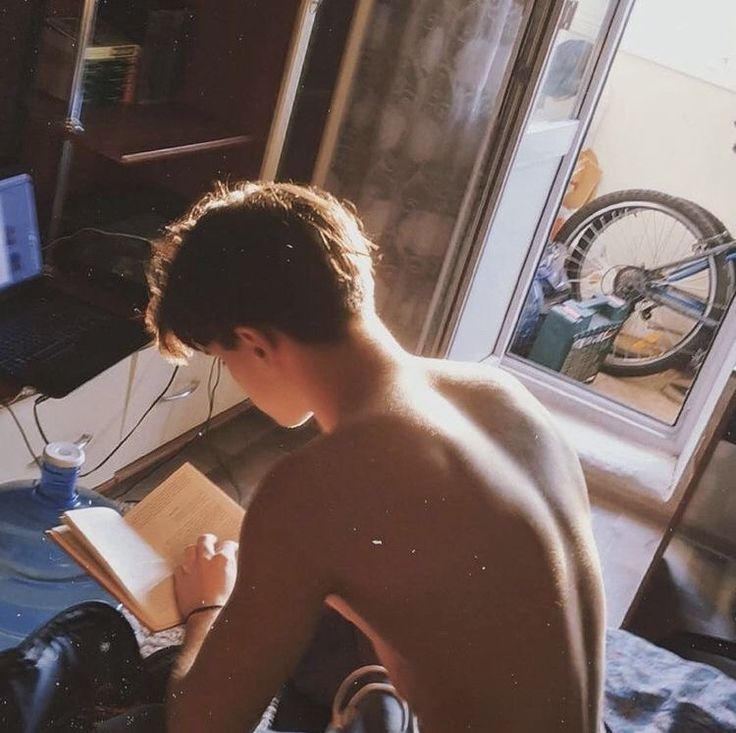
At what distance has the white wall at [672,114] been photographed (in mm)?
3979

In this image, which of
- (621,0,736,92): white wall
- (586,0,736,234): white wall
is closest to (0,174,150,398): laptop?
(586,0,736,234): white wall

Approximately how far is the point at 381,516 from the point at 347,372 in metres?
0.18

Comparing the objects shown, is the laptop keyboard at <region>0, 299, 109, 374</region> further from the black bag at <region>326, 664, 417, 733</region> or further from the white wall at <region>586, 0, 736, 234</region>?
the white wall at <region>586, 0, 736, 234</region>

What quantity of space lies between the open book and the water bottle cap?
0.40 feet

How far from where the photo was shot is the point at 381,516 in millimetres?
939

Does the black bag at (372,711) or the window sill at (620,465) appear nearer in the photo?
the black bag at (372,711)

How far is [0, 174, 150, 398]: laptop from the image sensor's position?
168 cm

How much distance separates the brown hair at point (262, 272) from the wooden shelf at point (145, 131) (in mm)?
868

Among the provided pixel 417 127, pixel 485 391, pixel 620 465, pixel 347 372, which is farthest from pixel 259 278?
pixel 620 465

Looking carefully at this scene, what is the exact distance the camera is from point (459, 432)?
3.29 ft

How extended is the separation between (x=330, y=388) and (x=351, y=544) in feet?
0.59

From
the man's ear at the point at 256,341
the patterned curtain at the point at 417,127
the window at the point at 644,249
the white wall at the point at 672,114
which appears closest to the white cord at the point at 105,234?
the patterned curtain at the point at 417,127

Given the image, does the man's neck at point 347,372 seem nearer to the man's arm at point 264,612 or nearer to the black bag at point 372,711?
the man's arm at point 264,612

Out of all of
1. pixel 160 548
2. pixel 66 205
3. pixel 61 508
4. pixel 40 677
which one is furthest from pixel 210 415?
pixel 40 677
